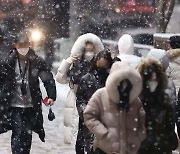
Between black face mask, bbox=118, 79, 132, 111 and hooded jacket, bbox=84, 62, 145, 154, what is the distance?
0.03 m

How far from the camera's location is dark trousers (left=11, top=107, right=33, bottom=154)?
6965mm

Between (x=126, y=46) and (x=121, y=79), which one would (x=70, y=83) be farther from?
(x=121, y=79)

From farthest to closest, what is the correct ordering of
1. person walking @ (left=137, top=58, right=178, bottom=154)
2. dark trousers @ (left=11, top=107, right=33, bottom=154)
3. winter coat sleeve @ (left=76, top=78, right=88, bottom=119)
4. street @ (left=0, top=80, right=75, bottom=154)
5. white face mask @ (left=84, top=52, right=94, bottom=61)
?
street @ (left=0, top=80, right=75, bottom=154) < white face mask @ (left=84, top=52, right=94, bottom=61) < dark trousers @ (left=11, top=107, right=33, bottom=154) < winter coat sleeve @ (left=76, top=78, right=88, bottom=119) < person walking @ (left=137, top=58, right=178, bottom=154)

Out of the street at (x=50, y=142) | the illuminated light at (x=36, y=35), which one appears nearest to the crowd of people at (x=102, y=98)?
the street at (x=50, y=142)

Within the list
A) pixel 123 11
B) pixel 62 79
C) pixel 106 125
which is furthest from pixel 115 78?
pixel 123 11

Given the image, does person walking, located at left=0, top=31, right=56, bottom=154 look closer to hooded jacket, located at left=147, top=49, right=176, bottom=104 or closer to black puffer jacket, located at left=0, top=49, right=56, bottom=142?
black puffer jacket, located at left=0, top=49, right=56, bottom=142

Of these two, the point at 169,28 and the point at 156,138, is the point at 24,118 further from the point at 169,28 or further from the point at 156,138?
the point at 169,28

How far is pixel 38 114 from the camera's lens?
23.2 feet

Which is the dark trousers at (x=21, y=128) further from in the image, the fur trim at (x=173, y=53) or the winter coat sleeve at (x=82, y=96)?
the fur trim at (x=173, y=53)

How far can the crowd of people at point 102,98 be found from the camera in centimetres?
523

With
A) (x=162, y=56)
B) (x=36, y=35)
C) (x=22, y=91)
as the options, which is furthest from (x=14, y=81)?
(x=36, y=35)

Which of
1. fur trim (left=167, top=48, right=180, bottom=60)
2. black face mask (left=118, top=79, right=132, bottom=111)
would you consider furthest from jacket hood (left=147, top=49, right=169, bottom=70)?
black face mask (left=118, top=79, right=132, bottom=111)

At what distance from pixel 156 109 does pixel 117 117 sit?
462 mm

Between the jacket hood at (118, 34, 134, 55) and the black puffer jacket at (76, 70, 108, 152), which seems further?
the jacket hood at (118, 34, 134, 55)
